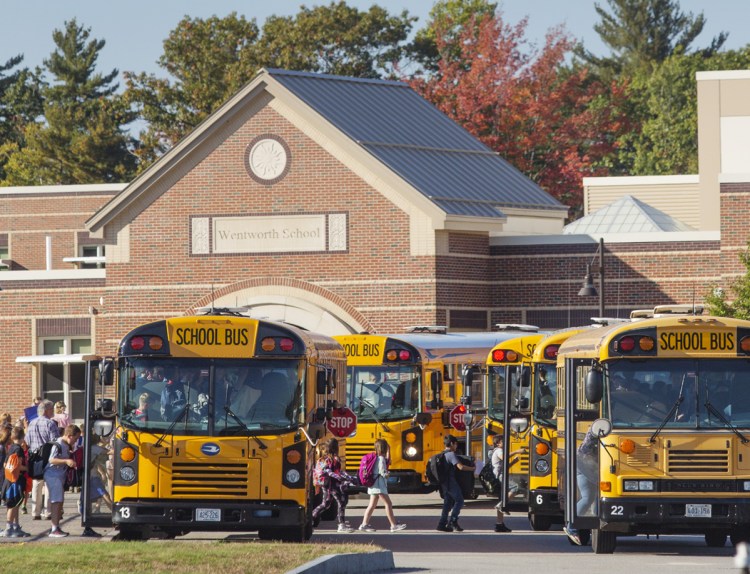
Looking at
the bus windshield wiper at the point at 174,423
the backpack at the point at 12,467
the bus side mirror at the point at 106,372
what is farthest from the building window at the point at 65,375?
the bus windshield wiper at the point at 174,423

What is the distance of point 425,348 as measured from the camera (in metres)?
31.3

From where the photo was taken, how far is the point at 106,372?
1975 centimetres

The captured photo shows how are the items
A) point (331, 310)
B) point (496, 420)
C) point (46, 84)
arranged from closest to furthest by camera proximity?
point (496, 420), point (331, 310), point (46, 84)

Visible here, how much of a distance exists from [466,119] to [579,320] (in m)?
26.6

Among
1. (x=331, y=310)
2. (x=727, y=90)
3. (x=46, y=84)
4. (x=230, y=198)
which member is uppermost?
(x=46, y=84)

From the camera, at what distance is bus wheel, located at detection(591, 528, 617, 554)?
19.6m

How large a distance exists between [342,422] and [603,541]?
6.06 m

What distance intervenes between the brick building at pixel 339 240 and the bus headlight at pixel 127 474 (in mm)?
21707

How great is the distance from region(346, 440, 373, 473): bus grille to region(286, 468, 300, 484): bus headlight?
8.64m

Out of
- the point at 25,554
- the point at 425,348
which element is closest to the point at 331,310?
the point at 425,348

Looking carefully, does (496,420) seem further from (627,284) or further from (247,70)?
(247,70)

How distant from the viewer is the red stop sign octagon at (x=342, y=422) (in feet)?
81.5

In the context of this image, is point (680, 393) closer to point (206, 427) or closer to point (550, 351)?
point (550, 351)

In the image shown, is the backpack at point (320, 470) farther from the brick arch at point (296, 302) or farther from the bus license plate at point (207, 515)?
the brick arch at point (296, 302)
